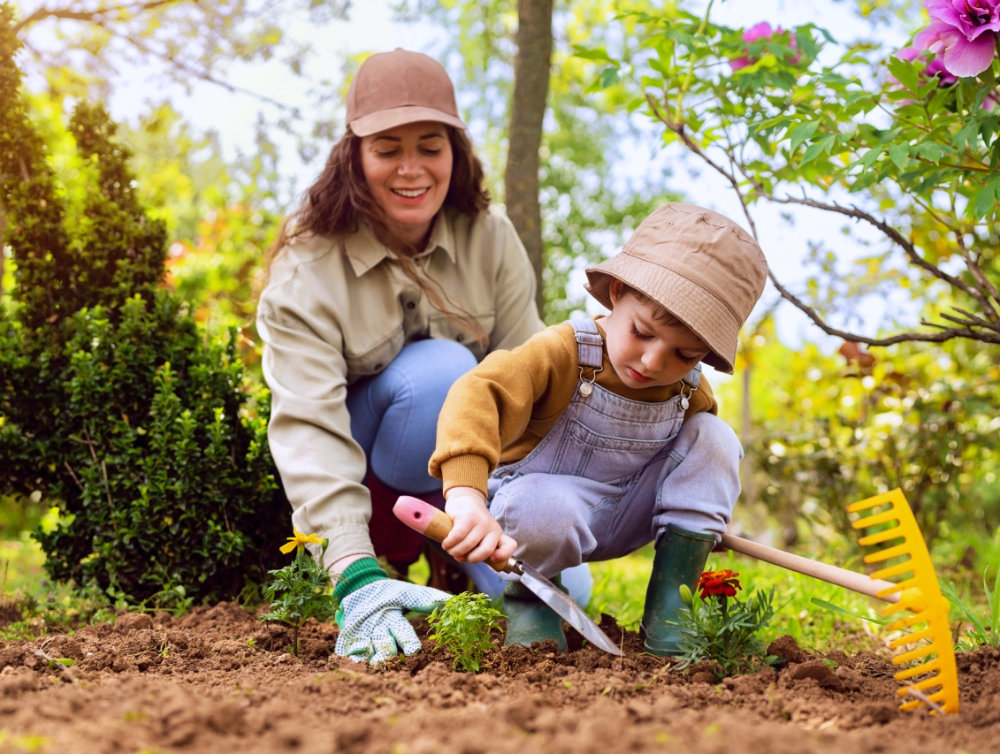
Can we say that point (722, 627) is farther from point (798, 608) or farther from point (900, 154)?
point (900, 154)

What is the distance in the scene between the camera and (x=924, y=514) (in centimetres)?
388

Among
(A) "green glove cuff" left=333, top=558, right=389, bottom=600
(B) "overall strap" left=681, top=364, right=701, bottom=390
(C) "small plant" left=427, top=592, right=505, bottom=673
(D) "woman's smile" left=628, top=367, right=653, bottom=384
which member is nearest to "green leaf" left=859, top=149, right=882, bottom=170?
(B) "overall strap" left=681, top=364, right=701, bottom=390

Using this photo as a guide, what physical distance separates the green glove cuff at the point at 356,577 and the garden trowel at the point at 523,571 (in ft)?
1.07

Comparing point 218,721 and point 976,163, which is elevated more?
point 976,163

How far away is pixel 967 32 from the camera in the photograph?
198 cm

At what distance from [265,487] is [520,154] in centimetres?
166

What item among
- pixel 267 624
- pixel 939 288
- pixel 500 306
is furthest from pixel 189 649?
pixel 939 288

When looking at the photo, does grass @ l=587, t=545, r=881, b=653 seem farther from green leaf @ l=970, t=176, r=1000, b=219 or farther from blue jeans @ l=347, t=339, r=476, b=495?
green leaf @ l=970, t=176, r=1000, b=219

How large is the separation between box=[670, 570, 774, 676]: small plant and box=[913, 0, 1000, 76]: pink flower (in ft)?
4.33

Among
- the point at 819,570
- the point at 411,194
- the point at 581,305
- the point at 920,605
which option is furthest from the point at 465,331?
the point at 581,305

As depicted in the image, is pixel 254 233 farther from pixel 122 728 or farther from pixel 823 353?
pixel 122 728

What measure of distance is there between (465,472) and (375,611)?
0.43m

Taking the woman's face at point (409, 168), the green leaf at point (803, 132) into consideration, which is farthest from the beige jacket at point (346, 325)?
the green leaf at point (803, 132)

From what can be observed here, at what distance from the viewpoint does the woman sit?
2.34 meters
